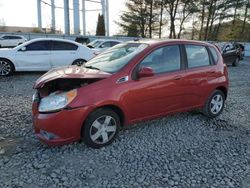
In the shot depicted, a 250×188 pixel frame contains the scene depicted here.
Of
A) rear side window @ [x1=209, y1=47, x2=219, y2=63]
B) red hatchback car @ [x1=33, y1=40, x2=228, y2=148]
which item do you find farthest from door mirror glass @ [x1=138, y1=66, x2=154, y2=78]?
rear side window @ [x1=209, y1=47, x2=219, y2=63]

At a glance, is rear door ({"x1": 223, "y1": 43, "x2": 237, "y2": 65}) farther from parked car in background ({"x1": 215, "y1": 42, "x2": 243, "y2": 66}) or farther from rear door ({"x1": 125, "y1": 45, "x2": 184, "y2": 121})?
rear door ({"x1": 125, "y1": 45, "x2": 184, "y2": 121})

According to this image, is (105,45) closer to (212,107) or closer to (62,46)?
(62,46)

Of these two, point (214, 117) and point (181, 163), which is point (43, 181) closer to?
point (181, 163)

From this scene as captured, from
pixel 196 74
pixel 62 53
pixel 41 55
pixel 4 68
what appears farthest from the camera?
pixel 62 53

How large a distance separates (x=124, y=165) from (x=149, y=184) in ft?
1.76

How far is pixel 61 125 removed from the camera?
393cm

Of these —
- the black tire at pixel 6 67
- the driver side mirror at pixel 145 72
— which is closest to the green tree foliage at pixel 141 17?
the black tire at pixel 6 67

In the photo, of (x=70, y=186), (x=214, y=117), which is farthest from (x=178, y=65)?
(x=70, y=186)

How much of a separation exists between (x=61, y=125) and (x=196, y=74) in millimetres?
2683

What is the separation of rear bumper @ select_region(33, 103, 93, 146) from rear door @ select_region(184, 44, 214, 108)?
6.91ft

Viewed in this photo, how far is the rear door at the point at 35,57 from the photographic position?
1049cm

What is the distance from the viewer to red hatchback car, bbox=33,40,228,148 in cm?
399

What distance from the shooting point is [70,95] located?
13.0ft

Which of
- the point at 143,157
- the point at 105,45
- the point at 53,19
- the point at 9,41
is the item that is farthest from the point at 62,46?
the point at 53,19
